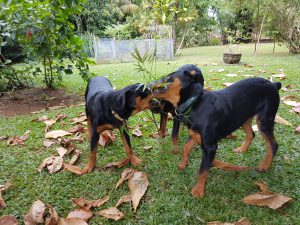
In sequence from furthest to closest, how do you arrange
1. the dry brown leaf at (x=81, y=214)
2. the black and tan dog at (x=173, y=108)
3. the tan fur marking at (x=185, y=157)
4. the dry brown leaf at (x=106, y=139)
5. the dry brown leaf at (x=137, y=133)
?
the dry brown leaf at (x=137, y=133), the dry brown leaf at (x=106, y=139), the tan fur marking at (x=185, y=157), the black and tan dog at (x=173, y=108), the dry brown leaf at (x=81, y=214)

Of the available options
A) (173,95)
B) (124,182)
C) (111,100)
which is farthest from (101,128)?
(173,95)

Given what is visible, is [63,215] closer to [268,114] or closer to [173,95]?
[173,95]

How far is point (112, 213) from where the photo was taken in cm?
245

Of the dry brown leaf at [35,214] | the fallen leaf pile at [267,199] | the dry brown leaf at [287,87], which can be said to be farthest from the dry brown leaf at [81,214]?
the dry brown leaf at [287,87]

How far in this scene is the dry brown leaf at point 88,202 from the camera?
257cm

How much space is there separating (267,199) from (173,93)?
1.35m

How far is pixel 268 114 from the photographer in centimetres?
299

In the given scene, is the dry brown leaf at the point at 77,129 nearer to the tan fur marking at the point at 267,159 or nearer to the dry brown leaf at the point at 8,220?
the dry brown leaf at the point at 8,220

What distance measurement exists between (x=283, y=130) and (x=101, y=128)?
2669 mm

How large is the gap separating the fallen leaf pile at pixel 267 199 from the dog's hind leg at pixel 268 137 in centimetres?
52

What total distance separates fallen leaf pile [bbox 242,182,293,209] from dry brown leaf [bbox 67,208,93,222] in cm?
145

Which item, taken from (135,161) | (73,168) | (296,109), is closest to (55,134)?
(73,168)

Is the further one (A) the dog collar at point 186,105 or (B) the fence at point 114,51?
(B) the fence at point 114,51

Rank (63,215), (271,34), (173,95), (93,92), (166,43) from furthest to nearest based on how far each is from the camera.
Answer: (166,43)
(271,34)
(93,92)
(173,95)
(63,215)
